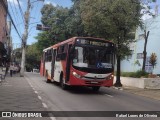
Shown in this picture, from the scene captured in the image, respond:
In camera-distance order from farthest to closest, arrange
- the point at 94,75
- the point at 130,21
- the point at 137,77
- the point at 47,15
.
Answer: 1. the point at 47,15
2. the point at 137,77
3. the point at 130,21
4. the point at 94,75

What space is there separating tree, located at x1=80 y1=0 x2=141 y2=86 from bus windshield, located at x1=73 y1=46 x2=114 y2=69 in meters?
9.52

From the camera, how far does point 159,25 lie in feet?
147

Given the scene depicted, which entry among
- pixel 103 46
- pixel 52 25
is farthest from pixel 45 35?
pixel 103 46

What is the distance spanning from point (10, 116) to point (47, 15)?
54.1m

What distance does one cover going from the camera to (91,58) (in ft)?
72.5

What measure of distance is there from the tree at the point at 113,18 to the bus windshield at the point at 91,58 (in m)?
9.52

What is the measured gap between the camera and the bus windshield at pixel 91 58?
2197 centimetres

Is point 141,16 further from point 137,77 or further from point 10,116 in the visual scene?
point 10,116

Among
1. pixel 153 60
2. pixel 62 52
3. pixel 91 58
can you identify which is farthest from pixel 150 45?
pixel 91 58

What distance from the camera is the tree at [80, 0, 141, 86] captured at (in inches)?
1241

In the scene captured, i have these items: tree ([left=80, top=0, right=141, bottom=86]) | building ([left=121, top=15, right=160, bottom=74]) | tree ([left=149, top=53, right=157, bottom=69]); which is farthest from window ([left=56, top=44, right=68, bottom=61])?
tree ([left=149, top=53, right=157, bottom=69])

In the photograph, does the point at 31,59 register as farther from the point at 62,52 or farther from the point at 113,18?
the point at 62,52

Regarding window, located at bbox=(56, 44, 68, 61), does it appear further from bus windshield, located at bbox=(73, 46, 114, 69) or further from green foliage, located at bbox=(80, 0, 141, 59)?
green foliage, located at bbox=(80, 0, 141, 59)

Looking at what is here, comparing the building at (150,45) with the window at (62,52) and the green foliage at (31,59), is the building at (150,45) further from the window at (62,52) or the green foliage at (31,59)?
the green foliage at (31,59)
